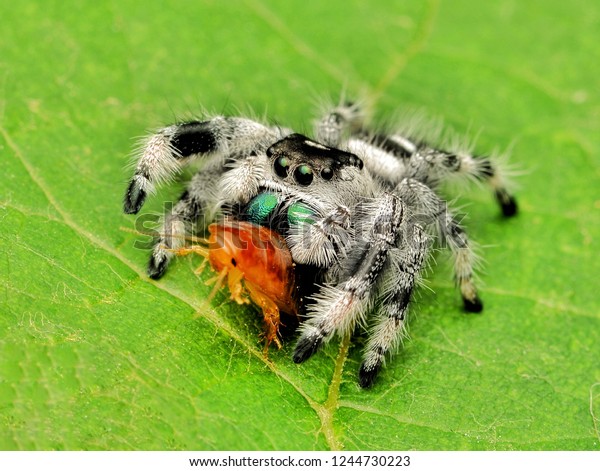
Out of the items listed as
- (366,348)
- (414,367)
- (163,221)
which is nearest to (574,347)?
(414,367)

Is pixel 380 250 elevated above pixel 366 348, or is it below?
above

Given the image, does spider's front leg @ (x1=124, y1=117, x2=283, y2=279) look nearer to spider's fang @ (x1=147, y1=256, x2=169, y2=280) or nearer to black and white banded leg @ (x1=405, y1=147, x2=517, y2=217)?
spider's fang @ (x1=147, y1=256, x2=169, y2=280)

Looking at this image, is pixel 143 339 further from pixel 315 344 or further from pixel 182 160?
pixel 182 160

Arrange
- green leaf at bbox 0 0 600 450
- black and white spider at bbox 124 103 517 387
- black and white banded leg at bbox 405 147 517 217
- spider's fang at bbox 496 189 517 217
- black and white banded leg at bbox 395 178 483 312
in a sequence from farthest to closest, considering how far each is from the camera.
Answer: spider's fang at bbox 496 189 517 217 → black and white banded leg at bbox 405 147 517 217 → black and white banded leg at bbox 395 178 483 312 → black and white spider at bbox 124 103 517 387 → green leaf at bbox 0 0 600 450

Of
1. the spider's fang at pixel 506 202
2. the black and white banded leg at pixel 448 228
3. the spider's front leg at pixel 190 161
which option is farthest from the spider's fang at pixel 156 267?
the spider's fang at pixel 506 202

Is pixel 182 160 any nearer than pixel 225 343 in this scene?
No

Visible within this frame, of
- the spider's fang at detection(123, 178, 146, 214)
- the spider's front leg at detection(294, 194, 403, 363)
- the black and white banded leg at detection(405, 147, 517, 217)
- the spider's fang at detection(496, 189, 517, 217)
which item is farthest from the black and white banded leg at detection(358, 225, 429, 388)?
the spider's fang at detection(123, 178, 146, 214)

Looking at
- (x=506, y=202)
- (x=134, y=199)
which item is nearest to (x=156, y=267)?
(x=134, y=199)
